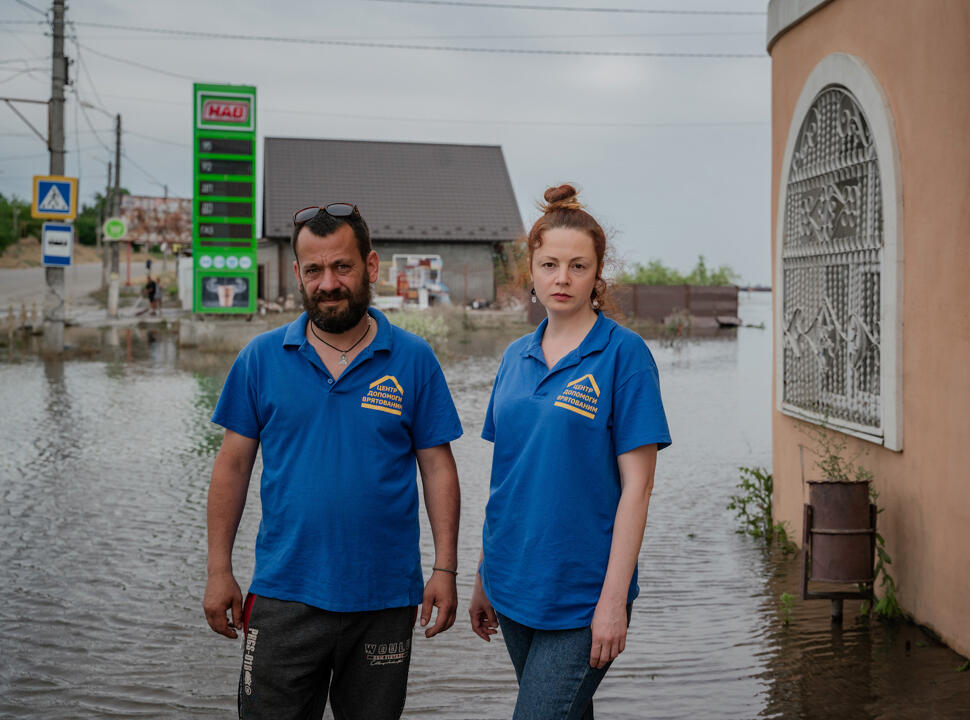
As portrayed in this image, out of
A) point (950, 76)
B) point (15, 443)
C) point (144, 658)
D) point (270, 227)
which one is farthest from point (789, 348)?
point (270, 227)

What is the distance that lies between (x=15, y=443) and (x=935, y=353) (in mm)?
9398

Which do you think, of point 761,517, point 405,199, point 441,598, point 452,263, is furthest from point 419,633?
point 405,199

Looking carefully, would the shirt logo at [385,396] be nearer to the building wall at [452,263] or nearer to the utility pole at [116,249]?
the utility pole at [116,249]

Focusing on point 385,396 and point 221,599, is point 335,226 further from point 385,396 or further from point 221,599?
point 221,599

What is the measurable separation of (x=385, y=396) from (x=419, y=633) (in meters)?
3.15

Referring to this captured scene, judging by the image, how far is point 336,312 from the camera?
117 inches

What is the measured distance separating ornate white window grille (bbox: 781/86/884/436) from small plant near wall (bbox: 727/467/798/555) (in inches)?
37.4

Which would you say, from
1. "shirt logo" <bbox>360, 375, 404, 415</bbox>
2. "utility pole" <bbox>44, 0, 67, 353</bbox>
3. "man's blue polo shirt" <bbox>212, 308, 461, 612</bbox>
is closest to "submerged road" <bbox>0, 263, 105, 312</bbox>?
"utility pole" <bbox>44, 0, 67, 353</bbox>

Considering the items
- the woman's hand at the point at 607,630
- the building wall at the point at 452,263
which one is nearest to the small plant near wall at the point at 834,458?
the woman's hand at the point at 607,630

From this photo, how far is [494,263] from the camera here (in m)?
44.1

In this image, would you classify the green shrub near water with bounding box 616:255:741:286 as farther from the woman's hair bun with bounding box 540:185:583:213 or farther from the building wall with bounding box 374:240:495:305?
the woman's hair bun with bounding box 540:185:583:213

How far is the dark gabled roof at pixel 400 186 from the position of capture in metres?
43.2

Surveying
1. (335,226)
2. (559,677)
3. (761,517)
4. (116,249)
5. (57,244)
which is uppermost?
(116,249)

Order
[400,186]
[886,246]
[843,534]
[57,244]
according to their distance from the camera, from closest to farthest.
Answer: [843,534] < [886,246] < [57,244] < [400,186]
